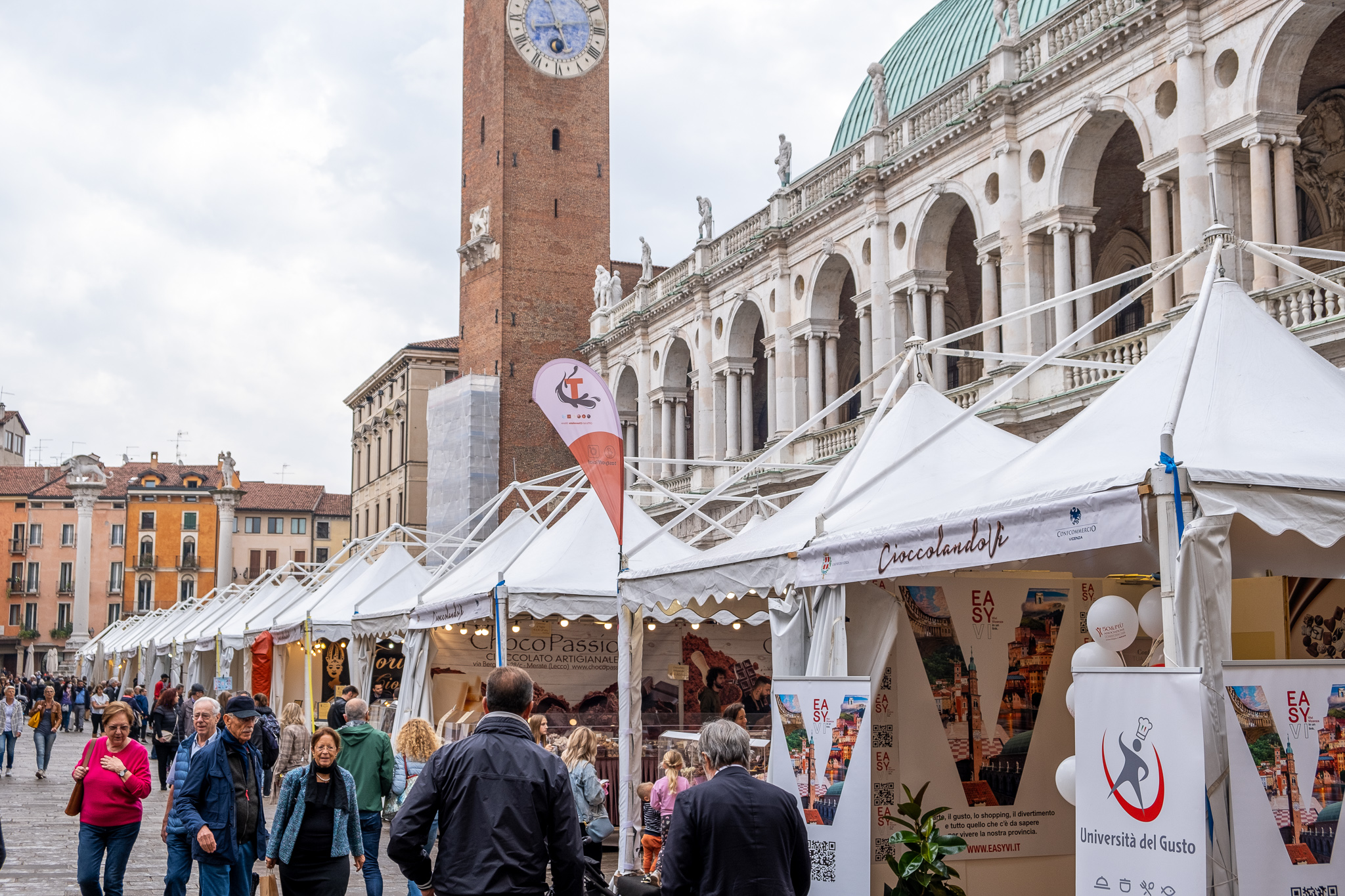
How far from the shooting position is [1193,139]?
62.8ft

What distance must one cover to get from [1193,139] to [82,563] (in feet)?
211

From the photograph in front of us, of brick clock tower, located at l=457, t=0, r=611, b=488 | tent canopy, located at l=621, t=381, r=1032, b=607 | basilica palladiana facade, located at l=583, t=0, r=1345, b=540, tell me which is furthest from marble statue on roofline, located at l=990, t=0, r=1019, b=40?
brick clock tower, located at l=457, t=0, r=611, b=488

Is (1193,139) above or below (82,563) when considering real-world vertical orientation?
above

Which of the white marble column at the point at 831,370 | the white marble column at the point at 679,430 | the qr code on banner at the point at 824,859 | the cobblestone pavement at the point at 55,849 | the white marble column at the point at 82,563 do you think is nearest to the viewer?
the qr code on banner at the point at 824,859

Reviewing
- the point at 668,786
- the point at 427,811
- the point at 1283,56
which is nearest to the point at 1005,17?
the point at 1283,56

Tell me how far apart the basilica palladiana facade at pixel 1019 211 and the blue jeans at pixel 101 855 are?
6.50 meters

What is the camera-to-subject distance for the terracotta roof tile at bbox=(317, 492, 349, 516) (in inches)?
3627

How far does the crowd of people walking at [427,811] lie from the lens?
5098 millimetres

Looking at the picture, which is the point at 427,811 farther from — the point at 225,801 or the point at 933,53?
the point at 933,53

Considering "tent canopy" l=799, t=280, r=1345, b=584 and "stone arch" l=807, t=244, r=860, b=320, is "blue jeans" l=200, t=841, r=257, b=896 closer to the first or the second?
"tent canopy" l=799, t=280, r=1345, b=584

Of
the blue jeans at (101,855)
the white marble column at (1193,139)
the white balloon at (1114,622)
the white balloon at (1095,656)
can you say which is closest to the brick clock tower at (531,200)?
the white marble column at (1193,139)

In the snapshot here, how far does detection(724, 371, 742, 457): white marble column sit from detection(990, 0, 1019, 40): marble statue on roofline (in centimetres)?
1203

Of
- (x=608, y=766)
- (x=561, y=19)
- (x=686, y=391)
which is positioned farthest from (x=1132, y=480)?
(x=561, y=19)

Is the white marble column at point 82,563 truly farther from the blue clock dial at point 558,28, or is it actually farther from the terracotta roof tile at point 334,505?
the blue clock dial at point 558,28
